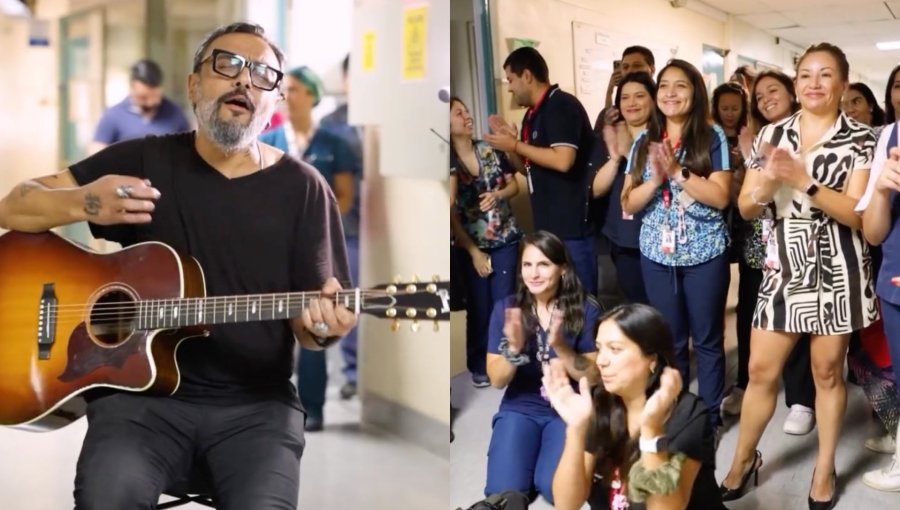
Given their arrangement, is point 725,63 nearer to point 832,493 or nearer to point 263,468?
point 832,493

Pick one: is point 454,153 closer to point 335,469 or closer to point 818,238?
point 818,238

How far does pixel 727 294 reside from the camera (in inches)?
53.4

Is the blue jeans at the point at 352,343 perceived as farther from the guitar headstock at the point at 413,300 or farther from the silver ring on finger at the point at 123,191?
the silver ring on finger at the point at 123,191

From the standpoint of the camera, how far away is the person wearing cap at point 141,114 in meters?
1.74

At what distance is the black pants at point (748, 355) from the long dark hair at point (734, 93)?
0.79ft

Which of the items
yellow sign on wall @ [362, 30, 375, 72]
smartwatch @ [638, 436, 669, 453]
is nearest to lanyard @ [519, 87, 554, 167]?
yellow sign on wall @ [362, 30, 375, 72]

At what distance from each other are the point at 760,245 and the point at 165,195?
1.21 m

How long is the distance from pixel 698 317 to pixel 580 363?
0.22 meters

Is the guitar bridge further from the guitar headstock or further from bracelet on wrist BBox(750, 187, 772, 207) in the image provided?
bracelet on wrist BBox(750, 187, 772, 207)

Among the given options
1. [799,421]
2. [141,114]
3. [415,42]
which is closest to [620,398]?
A: [799,421]

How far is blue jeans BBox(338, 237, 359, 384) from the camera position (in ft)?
5.90

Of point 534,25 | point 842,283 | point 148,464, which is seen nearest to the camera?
point 842,283

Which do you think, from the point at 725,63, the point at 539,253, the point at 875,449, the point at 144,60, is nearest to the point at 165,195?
the point at 144,60

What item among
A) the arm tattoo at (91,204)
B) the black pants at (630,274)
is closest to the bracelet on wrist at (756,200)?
the black pants at (630,274)
